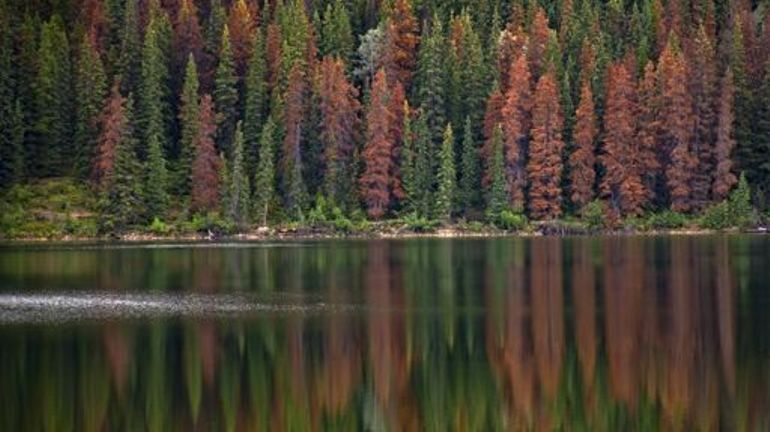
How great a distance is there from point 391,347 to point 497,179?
73818mm

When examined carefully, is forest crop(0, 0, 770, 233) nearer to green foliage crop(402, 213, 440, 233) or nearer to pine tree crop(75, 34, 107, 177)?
pine tree crop(75, 34, 107, 177)

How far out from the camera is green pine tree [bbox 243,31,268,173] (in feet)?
389

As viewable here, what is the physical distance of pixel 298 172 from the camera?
11362 centimetres

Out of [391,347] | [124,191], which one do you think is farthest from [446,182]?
[391,347]

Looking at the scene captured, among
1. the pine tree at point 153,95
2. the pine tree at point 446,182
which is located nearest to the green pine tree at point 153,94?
the pine tree at point 153,95

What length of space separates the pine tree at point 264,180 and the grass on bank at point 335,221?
177 centimetres

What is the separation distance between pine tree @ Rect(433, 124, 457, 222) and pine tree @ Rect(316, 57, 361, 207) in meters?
8.23

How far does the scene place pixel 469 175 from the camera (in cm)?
11550

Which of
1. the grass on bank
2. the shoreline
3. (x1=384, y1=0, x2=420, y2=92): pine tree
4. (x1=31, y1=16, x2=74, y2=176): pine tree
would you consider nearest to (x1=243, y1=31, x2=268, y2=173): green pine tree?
the grass on bank

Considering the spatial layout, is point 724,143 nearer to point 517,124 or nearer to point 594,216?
point 594,216

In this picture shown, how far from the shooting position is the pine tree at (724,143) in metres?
111

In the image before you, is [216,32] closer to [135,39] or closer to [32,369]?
[135,39]

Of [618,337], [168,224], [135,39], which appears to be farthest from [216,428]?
[135,39]

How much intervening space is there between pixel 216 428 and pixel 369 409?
3991 millimetres
